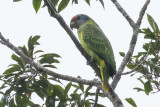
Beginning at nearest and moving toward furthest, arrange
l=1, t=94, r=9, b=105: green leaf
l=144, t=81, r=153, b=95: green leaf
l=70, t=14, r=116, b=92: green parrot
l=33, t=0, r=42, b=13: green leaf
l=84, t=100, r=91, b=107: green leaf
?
l=33, t=0, r=42, b=13: green leaf → l=1, t=94, r=9, b=105: green leaf → l=84, t=100, r=91, b=107: green leaf → l=144, t=81, r=153, b=95: green leaf → l=70, t=14, r=116, b=92: green parrot

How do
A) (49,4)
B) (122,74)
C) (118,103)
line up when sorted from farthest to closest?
(122,74)
(118,103)
(49,4)

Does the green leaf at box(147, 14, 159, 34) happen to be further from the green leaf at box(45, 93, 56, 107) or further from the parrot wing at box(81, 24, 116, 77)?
the green leaf at box(45, 93, 56, 107)

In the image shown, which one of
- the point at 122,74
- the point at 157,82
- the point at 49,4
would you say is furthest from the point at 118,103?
the point at 49,4

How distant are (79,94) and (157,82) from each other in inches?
41.7

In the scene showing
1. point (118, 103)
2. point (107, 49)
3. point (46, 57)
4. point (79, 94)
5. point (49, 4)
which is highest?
point (107, 49)

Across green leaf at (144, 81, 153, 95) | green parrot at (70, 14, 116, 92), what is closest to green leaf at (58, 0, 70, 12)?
green parrot at (70, 14, 116, 92)

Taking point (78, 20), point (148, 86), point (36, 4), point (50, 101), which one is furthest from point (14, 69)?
point (78, 20)

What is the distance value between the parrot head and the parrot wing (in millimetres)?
608

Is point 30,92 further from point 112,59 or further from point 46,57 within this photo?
point 112,59

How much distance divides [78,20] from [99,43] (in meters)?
1.32

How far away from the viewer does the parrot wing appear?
3.78 metres

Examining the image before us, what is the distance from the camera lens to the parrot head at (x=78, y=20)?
521 centimetres

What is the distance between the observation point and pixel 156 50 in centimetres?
321

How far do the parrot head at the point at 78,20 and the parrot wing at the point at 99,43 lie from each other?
61 centimetres
